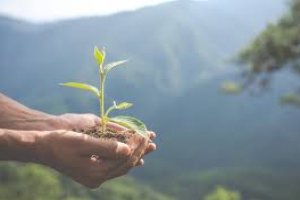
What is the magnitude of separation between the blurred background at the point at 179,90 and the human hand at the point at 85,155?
5445 centimetres

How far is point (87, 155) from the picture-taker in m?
1.76

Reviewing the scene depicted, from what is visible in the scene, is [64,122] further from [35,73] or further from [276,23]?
[35,73]

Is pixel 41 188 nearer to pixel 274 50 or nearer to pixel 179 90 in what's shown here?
pixel 274 50

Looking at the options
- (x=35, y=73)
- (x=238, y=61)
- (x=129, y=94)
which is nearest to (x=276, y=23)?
(x=238, y=61)

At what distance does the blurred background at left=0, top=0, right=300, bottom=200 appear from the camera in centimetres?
8988

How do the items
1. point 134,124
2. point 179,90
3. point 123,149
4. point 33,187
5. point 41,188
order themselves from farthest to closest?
point 179,90
point 33,187
point 41,188
point 134,124
point 123,149

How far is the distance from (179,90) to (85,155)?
136916 millimetres

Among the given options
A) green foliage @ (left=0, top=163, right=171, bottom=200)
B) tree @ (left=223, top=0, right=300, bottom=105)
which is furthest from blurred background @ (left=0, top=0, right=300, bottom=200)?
tree @ (left=223, top=0, right=300, bottom=105)

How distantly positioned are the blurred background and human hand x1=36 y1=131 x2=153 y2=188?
2144 inches

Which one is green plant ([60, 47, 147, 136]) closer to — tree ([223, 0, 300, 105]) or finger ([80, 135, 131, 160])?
finger ([80, 135, 131, 160])

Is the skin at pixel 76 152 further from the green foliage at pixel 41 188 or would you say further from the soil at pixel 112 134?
the green foliage at pixel 41 188

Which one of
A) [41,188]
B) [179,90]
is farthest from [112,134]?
[179,90]

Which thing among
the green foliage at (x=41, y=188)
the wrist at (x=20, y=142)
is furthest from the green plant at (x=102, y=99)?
the green foliage at (x=41, y=188)

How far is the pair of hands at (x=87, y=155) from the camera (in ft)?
5.68
